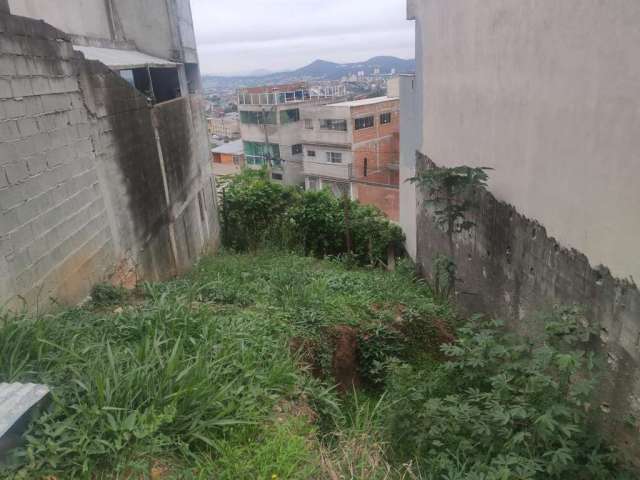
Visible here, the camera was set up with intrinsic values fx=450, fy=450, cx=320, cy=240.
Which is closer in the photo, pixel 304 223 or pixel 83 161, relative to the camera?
pixel 83 161

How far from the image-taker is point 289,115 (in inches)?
1035

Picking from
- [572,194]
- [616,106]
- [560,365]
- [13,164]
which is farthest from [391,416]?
[13,164]

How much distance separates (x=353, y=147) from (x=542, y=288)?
19.7m

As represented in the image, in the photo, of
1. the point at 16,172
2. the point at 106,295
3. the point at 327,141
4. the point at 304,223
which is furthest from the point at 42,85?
the point at 327,141

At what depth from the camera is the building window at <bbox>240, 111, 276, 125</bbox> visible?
26297 millimetres

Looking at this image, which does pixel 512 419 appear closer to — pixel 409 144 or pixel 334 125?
pixel 409 144

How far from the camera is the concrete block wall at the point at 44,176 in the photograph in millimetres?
3527

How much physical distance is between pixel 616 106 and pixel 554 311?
1.62 m

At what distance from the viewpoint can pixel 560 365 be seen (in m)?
2.67

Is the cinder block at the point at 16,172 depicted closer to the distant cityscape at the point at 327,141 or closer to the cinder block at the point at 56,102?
the cinder block at the point at 56,102

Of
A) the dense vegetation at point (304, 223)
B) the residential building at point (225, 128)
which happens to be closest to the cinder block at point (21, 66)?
the dense vegetation at point (304, 223)

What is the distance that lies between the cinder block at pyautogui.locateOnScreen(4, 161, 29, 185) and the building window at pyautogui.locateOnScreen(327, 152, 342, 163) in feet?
68.4

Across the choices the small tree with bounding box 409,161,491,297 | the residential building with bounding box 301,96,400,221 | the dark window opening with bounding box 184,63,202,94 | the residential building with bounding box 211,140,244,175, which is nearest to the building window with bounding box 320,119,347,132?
the residential building with bounding box 301,96,400,221

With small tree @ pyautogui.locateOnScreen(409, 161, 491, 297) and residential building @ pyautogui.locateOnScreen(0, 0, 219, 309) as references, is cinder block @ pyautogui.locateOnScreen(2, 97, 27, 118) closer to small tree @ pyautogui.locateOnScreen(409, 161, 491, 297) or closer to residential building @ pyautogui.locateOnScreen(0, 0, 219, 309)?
residential building @ pyautogui.locateOnScreen(0, 0, 219, 309)
